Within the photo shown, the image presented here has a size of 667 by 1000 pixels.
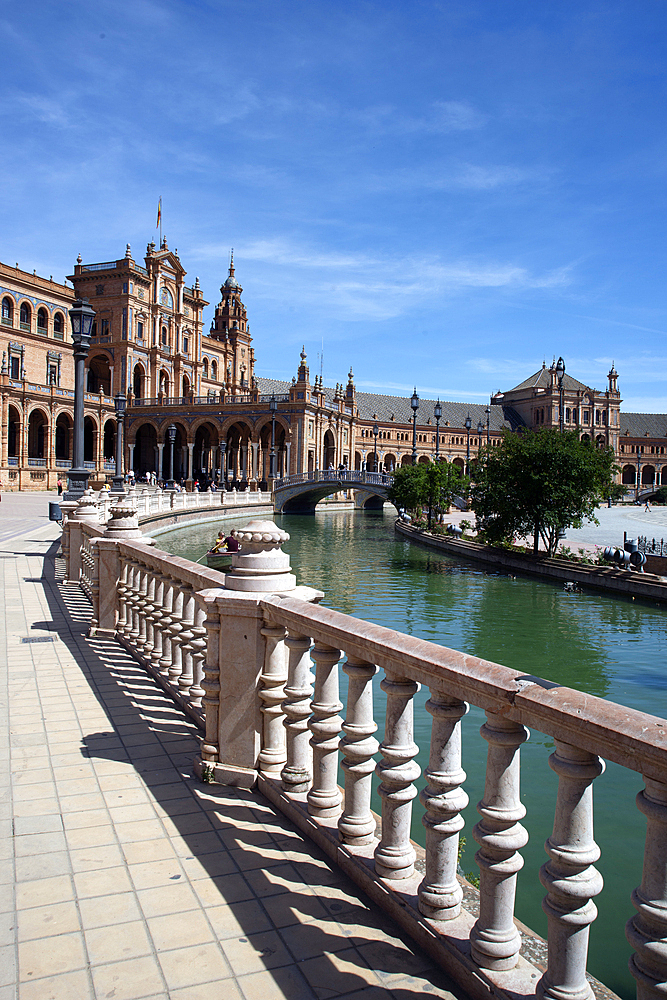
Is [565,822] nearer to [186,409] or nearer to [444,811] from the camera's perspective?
[444,811]

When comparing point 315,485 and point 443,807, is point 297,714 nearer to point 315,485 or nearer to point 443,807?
point 443,807

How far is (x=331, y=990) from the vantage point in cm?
253

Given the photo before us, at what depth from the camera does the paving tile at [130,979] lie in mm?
2514

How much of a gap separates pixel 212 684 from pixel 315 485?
5092 cm

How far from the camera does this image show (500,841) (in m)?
2.32

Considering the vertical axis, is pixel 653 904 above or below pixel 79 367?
below

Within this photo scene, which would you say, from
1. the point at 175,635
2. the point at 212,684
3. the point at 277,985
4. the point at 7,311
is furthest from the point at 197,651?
the point at 7,311

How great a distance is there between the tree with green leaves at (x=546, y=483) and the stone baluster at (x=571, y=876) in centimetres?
2222

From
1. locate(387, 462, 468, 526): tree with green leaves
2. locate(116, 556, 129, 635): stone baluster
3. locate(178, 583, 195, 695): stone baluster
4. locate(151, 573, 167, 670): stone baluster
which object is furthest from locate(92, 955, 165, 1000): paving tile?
locate(387, 462, 468, 526): tree with green leaves

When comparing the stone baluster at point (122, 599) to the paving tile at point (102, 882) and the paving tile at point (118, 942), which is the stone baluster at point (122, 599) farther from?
the paving tile at point (118, 942)

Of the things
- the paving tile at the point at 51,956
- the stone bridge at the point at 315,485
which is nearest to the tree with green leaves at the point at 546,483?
the paving tile at the point at 51,956

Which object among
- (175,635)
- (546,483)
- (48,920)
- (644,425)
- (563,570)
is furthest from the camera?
(644,425)

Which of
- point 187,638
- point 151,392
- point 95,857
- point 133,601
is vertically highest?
point 151,392

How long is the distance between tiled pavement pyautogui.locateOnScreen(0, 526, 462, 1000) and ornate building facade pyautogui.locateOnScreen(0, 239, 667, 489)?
40277 mm
